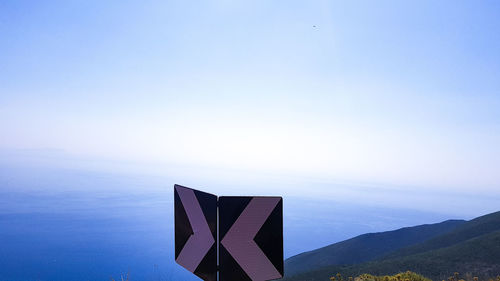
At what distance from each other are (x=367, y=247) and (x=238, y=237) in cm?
7322

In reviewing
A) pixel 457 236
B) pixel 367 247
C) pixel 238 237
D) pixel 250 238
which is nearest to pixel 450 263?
pixel 457 236

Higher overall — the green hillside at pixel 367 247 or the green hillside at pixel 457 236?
the green hillside at pixel 457 236

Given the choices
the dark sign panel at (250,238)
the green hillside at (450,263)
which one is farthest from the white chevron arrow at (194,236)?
the green hillside at (450,263)

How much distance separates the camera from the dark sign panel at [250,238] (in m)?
3.37

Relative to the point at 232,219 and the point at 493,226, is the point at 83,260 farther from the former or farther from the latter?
the point at 232,219

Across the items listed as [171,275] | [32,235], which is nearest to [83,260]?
[32,235]

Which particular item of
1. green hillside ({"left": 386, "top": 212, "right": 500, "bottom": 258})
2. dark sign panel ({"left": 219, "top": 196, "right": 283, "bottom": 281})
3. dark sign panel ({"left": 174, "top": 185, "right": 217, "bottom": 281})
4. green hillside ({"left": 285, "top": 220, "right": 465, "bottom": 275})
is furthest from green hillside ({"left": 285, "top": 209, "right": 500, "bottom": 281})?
green hillside ({"left": 285, "top": 220, "right": 465, "bottom": 275})

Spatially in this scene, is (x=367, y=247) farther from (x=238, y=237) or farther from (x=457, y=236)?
(x=238, y=237)

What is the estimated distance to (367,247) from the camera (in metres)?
69.6

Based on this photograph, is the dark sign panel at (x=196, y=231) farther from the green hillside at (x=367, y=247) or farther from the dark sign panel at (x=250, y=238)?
the green hillside at (x=367, y=247)

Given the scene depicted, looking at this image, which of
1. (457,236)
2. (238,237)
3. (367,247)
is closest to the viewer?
(238,237)

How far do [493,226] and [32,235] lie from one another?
214 m

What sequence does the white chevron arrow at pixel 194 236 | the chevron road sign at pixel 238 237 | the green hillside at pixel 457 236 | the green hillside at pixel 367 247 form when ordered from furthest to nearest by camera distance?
the green hillside at pixel 367 247
the green hillside at pixel 457 236
the white chevron arrow at pixel 194 236
the chevron road sign at pixel 238 237

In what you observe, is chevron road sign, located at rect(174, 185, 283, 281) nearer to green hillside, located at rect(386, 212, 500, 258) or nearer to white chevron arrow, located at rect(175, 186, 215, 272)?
white chevron arrow, located at rect(175, 186, 215, 272)
